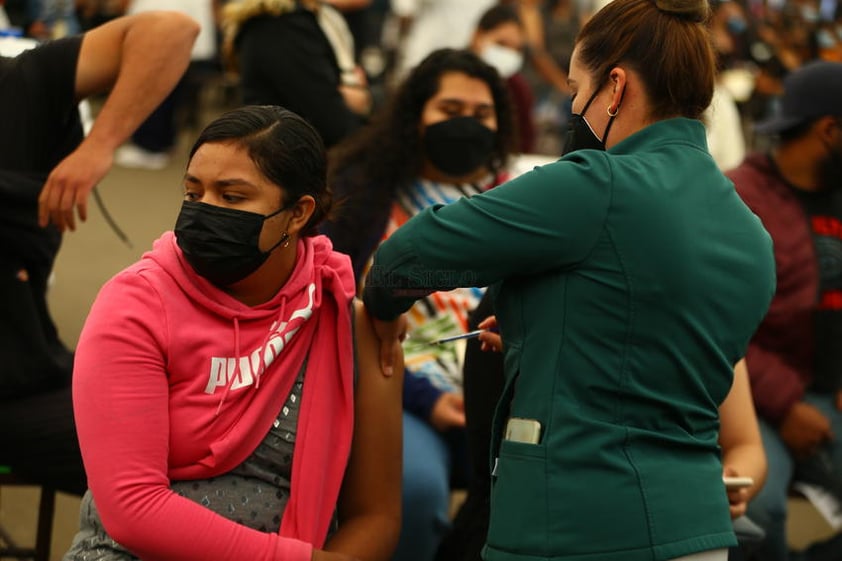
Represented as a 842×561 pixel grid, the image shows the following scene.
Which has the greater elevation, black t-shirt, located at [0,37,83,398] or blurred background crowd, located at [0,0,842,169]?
black t-shirt, located at [0,37,83,398]

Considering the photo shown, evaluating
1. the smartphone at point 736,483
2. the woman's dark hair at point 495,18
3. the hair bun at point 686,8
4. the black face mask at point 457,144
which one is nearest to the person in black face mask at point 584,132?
the hair bun at point 686,8

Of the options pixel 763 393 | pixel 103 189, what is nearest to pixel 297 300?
pixel 763 393

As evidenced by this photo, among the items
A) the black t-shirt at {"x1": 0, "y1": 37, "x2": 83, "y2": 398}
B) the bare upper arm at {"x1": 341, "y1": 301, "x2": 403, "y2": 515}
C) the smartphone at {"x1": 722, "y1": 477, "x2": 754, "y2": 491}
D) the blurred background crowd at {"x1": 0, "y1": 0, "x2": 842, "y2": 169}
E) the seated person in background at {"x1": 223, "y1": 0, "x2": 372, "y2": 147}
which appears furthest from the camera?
the blurred background crowd at {"x1": 0, "y1": 0, "x2": 842, "y2": 169}

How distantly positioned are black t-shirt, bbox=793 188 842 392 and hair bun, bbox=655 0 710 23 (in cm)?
157

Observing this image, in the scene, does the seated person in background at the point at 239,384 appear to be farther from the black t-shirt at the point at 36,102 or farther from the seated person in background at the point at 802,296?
the seated person in background at the point at 802,296

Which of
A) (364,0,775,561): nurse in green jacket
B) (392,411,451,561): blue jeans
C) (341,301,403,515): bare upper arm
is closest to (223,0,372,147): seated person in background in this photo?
(392,411,451,561): blue jeans

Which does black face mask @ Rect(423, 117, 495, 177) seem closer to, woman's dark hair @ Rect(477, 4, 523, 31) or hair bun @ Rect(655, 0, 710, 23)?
hair bun @ Rect(655, 0, 710, 23)

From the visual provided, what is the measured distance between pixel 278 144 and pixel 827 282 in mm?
1782

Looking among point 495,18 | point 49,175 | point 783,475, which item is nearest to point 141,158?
point 495,18

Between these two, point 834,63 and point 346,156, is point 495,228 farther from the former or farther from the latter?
point 834,63

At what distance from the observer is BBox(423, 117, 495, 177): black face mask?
3168 millimetres

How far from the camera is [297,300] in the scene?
7.02 feet

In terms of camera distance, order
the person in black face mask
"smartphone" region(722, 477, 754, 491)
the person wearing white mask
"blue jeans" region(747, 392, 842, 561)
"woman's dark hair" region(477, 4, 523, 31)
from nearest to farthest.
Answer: the person in black face mask, "smartphone" region(722, 477, 754, 491), "blue jeans" region(747, 392, 842, 561), the person wearing white mask, "woman's dark hair" region(477, 4, 523, 31)

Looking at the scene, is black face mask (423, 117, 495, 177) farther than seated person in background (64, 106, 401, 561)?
Yes
